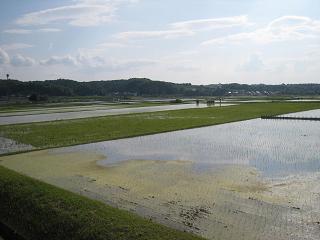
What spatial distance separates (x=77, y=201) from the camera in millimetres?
7977

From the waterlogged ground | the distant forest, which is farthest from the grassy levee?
the distant forest

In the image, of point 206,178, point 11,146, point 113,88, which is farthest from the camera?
point 113,88

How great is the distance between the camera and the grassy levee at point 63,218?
20.8ft

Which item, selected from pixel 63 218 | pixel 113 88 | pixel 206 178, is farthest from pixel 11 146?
pixel 113 88

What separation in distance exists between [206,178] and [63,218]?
524 cm

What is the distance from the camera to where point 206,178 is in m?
11.5

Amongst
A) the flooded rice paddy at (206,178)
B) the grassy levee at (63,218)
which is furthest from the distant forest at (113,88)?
the grassy levee at (63,218)

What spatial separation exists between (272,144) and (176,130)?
7.44m

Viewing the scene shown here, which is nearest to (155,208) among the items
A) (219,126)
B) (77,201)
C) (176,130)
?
(77,201)

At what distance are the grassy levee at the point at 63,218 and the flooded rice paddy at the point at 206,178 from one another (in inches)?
45.2

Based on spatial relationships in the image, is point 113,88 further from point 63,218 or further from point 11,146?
point 63,218

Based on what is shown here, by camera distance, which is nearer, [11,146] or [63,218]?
[63,218]

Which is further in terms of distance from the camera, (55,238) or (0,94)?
(0,94)

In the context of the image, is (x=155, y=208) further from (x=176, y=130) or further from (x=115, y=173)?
(x=176, y=130)
